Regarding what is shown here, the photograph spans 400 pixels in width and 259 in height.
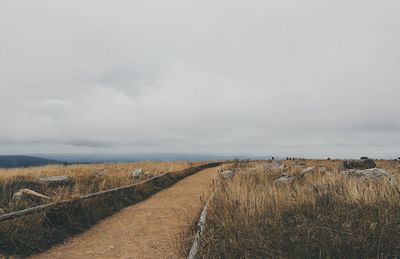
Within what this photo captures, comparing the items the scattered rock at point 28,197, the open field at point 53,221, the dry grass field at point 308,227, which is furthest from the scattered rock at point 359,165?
the scattered rock at point 28,197

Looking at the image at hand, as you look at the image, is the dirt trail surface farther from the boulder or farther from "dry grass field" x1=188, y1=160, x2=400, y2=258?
the boulder

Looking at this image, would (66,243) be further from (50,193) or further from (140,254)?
(50,193)

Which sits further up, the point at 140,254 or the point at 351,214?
the point at 351,214

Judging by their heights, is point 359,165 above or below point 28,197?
above

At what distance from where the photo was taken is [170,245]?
6355 millimetres

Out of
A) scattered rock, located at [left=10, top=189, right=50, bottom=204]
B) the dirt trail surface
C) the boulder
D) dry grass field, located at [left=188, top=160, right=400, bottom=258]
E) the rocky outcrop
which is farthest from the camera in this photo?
the boulder

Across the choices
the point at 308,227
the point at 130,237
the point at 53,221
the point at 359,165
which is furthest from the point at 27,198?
the point at 359,165

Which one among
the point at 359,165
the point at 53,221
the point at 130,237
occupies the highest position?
the point at 359,165

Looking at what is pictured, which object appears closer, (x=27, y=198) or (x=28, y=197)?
(x=27, y=198)

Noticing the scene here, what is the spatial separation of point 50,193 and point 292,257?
356 inches

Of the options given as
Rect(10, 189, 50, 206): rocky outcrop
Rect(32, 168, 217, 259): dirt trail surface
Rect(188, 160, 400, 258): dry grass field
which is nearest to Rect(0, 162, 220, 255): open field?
Rect(32, 168, 217, 259): dirt trail surface

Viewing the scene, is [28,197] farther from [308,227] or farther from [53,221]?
[308,227]

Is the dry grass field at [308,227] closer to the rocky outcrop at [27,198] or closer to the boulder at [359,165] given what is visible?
the rocky outcrop at [27,198]

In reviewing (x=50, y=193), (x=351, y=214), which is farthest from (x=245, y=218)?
(x=50, y=193)
